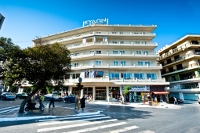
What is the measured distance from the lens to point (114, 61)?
2978 centimetres

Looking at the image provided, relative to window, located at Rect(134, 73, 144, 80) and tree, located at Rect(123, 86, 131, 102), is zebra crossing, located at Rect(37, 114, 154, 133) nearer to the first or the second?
tree, located at Rect(123, 86, 131, 102)

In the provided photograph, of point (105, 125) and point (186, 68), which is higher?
point (186, 68)

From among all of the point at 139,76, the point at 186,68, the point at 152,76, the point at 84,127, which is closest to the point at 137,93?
the point at 139,76

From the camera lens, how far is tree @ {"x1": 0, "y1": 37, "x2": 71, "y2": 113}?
10391 mm

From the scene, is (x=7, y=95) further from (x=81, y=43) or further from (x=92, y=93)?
(x=81, y=43)

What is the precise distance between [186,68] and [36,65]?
35253 mm

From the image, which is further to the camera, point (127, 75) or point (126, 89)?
point (127, 75)

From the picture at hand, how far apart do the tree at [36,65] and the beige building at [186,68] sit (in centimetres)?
3099

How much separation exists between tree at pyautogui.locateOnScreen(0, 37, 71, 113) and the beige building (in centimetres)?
3099

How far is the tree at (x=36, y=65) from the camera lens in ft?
34.1

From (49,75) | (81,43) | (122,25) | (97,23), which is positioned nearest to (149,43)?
(122,25)

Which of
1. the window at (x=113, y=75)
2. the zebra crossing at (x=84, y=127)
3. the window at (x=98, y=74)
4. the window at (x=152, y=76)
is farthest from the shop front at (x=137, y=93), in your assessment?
the zebra crossing at (x=84, y=127)

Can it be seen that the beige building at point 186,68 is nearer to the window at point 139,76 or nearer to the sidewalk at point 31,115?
the window at point 139,76

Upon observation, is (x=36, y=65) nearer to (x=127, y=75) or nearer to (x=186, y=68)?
(x=127, y=75)
